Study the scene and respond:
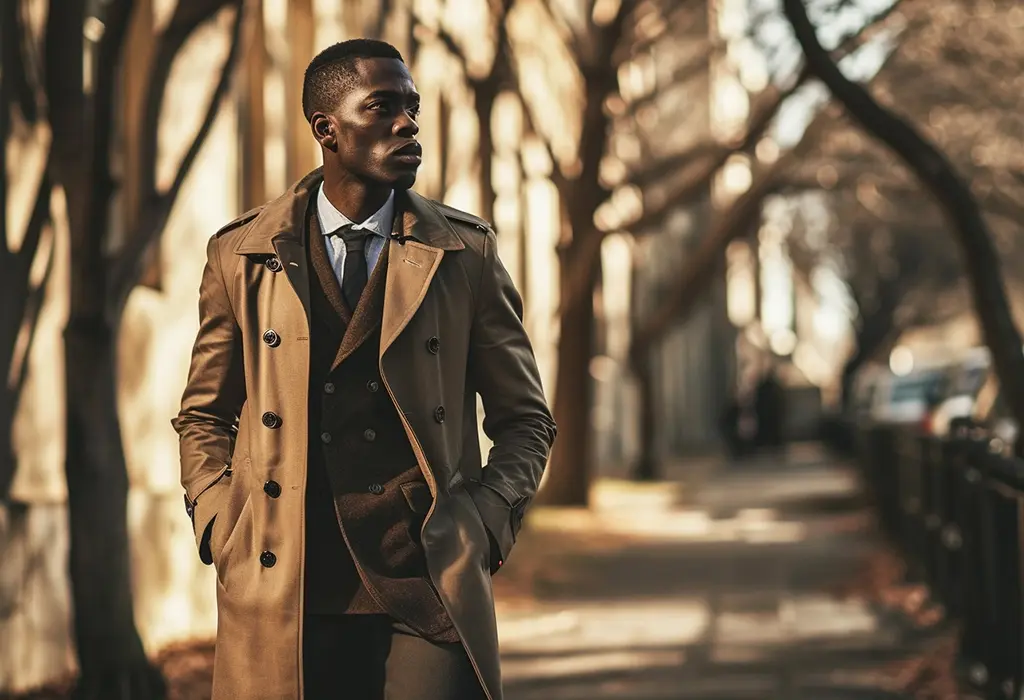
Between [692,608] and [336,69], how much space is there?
31.3ft

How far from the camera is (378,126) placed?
12.2 ft

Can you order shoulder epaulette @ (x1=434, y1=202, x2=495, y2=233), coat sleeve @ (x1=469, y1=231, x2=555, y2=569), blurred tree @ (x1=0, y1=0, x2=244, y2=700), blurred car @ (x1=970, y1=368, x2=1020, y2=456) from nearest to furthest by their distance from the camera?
coat sleeve @ (x1=469, y1=231, x2=555, y2=569) → shoulder epaulette @ (x1=434, y1=202, x2=495, y2=233) → blurred tree @ (x1=0, y1=0, x2=244, y2=700) → blurred car @ (x1=970, y1=368, x2=1020, y2=456)

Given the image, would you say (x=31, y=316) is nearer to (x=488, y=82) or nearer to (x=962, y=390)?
(x=488, y=82)

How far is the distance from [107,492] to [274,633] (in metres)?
4.58

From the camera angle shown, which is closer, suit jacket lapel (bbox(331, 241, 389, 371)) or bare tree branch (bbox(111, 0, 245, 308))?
suit jacket lapel (bbox(331, 241, 389, 371))

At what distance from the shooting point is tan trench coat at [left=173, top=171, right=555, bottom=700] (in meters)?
3.64

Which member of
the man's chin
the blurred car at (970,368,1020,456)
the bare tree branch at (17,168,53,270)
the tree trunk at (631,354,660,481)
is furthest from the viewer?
the tree trunk at (631,354,660,481)

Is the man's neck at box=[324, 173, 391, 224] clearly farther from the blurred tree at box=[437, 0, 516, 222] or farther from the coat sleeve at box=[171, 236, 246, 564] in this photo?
the blurred tree at box=[437, 0, 516, 222]

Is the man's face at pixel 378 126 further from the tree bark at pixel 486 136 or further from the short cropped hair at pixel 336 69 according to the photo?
the tree bark at pixel 486 136

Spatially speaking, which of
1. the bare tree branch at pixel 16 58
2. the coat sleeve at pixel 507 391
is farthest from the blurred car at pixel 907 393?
the coat sleeve at pixel 507 391

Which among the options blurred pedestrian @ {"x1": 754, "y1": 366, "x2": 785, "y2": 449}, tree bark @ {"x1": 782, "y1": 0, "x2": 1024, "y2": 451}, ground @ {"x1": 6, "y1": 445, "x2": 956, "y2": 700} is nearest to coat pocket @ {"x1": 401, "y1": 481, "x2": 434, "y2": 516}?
ground @ {"x1": 6, "y1": 445, "x2": 956, "y2": 700}

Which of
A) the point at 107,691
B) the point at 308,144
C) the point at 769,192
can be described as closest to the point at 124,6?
the point at 107,691

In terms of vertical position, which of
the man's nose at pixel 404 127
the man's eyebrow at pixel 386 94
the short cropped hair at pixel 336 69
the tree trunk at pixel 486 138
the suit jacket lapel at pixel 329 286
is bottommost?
the suit jacket lapel at pixel 329 286

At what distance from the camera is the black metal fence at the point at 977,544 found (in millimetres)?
8102
